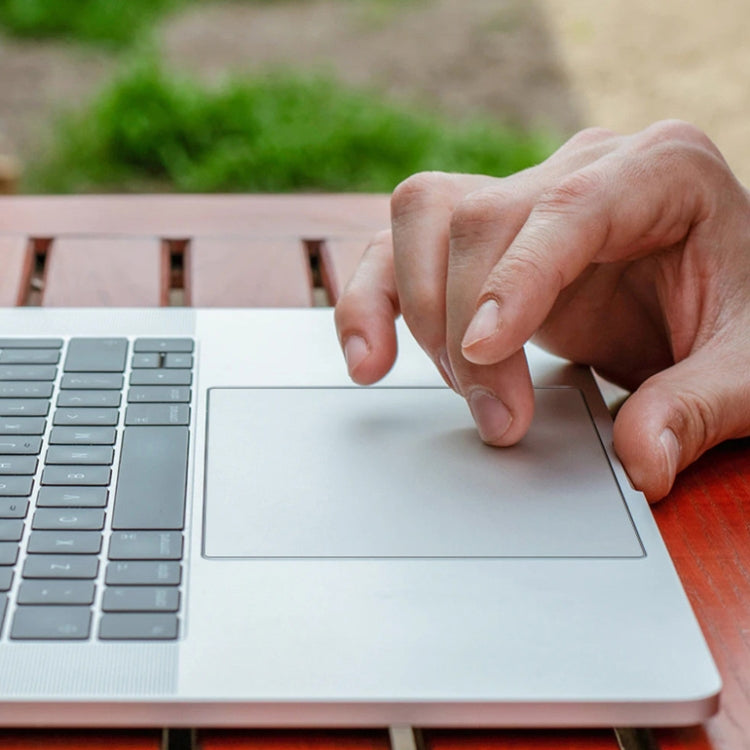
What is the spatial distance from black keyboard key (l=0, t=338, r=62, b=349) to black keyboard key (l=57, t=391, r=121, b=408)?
55 millimetres

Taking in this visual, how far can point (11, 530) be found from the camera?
48cm

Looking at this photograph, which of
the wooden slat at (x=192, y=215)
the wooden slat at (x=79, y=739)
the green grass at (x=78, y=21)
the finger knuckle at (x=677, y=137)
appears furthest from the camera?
the green grass at (x=78, y=21)

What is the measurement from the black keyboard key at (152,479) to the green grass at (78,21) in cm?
261

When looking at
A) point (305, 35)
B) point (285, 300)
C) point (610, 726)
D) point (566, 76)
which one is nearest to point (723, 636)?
point (610, 726)

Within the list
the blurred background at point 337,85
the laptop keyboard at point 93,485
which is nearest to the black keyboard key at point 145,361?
the laptop keyboard at point 93,485

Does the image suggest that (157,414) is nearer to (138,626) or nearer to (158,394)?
(158,394)

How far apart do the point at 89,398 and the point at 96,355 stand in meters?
0.05

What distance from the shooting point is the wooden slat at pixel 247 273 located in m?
0.79

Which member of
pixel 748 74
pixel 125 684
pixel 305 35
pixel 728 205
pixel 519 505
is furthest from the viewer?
pixel 305 35

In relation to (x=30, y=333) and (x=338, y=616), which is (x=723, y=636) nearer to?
(x=338, y=616)

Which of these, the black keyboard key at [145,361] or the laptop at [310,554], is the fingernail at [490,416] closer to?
the laptop at [310,554]

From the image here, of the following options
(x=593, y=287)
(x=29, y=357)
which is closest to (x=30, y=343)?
(x=29, y=357)

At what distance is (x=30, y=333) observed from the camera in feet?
2.16

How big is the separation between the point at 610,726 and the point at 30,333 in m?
0.41
